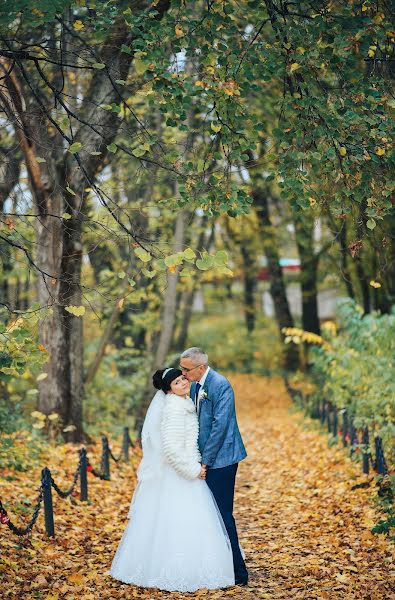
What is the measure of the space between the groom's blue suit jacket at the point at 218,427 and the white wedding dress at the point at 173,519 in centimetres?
10

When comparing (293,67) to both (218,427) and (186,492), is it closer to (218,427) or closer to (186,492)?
(218,427)

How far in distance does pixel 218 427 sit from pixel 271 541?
2548mm

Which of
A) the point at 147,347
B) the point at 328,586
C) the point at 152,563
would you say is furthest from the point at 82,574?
the point at 147,347

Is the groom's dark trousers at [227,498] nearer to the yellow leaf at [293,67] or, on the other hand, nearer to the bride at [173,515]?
the bride at [173,515]

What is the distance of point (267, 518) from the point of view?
934 cm

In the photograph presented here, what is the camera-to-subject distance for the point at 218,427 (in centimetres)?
638

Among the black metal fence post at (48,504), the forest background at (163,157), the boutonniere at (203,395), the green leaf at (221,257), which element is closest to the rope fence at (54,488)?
the black metal fence post at (48,504)

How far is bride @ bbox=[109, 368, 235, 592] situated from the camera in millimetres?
6270

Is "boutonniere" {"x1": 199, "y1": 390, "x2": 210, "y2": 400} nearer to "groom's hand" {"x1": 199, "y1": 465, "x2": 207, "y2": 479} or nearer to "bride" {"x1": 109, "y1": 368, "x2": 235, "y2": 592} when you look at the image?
"bride" {"x1": 109, "y1": 368, "x2": 235, "y2": 592}

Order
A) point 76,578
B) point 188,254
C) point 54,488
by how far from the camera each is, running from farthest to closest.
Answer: point 54,488, point 76,578, point 188,254

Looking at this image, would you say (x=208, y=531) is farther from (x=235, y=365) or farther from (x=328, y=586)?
(x=235, y=365)

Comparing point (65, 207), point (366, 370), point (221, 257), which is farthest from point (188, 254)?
point (366, 370)

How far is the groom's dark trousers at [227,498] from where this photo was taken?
21.2 ft

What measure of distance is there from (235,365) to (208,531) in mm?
25655
